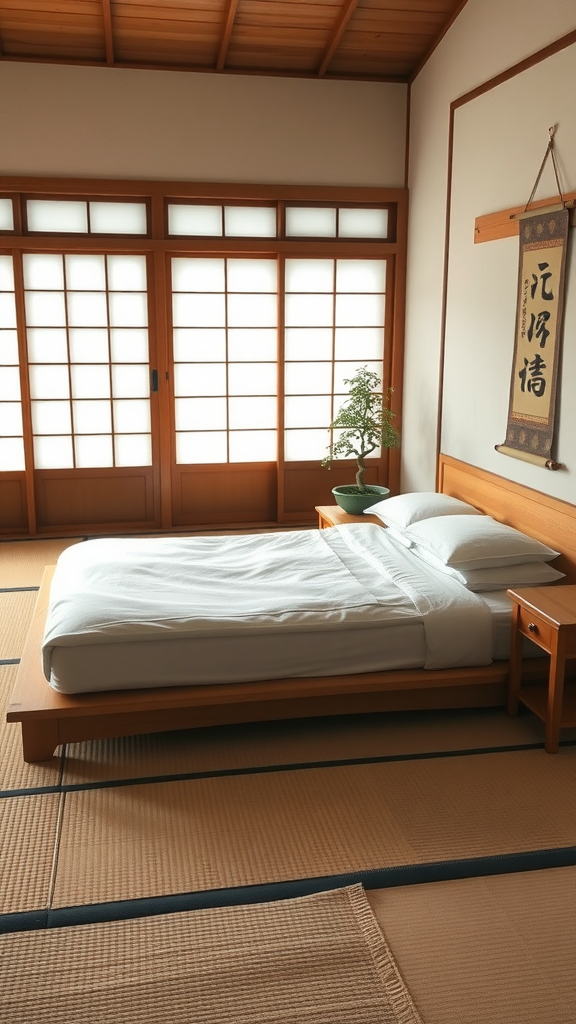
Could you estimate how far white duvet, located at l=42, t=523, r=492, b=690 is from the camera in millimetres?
2885

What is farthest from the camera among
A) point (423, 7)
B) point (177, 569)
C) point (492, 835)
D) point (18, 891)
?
point (423, 7)

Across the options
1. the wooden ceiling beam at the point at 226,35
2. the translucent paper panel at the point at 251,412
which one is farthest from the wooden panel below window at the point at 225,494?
the wooden ceiling beam at the point at 226,35

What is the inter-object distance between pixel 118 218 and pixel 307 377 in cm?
162

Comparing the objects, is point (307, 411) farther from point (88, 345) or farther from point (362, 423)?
point (88, 345)

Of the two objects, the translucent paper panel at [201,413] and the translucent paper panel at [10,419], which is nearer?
the translucent paper panel at [10,419]

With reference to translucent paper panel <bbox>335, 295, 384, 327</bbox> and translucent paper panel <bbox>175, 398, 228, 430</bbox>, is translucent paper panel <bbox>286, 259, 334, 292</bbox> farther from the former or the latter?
translucent paper panel <bbox>175, 398, 228, 430</bbox>

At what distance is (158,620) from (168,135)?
370 cm

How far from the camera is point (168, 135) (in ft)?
17.6

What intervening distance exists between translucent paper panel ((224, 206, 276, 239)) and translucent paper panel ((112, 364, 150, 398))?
3.58ft

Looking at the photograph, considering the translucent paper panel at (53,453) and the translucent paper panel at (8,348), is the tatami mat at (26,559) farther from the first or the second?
the translucent paper panel at (8,348)

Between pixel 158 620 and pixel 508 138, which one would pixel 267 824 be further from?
pixel 508 138

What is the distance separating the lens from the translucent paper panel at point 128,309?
5.61 metres

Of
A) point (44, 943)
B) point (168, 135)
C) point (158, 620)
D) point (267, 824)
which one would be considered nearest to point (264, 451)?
point (168, 135)

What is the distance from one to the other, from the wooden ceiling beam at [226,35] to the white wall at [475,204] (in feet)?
4.04
